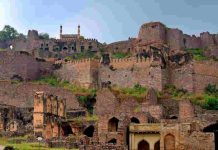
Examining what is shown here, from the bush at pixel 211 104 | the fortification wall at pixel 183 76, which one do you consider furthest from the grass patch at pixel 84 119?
the fortification wall at pixel 183 76

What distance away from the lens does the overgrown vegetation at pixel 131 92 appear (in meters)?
58.5

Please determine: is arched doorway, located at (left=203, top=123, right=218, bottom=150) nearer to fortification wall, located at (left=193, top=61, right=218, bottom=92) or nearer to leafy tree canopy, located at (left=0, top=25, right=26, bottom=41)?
fortification wall, located at (left=193, top=61, right=218, bottom=92)

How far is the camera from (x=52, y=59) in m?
77.5

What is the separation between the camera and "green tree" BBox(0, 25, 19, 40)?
93.7 metres

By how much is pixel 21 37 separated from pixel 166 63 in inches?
1219

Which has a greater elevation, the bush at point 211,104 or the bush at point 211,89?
the bush at point 211,89

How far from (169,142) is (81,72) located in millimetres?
23984

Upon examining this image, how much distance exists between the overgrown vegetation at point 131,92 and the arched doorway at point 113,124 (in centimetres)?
644

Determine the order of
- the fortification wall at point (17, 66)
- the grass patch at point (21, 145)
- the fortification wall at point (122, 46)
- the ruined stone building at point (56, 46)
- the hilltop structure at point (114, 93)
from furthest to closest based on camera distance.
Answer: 1. the ruined stone building at point (56, 46)
2. the fortification wall at point (122, 46)
3. the fortification wall at point (17, 66)
4. the hilltop structure at point (114, 93)
5. the grass patch at point (21, 145)

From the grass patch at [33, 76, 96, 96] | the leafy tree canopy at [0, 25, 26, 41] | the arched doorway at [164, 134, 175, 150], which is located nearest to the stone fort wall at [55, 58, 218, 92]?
the grass patch at [33, 76, 96, 96]

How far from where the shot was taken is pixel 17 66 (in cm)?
7006

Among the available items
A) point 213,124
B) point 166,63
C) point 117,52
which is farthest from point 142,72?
point 213,124

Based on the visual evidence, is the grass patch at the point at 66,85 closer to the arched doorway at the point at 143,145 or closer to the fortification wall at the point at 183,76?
the fortification wall at the point at 183,76

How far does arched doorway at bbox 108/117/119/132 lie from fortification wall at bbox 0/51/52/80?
2106cm
